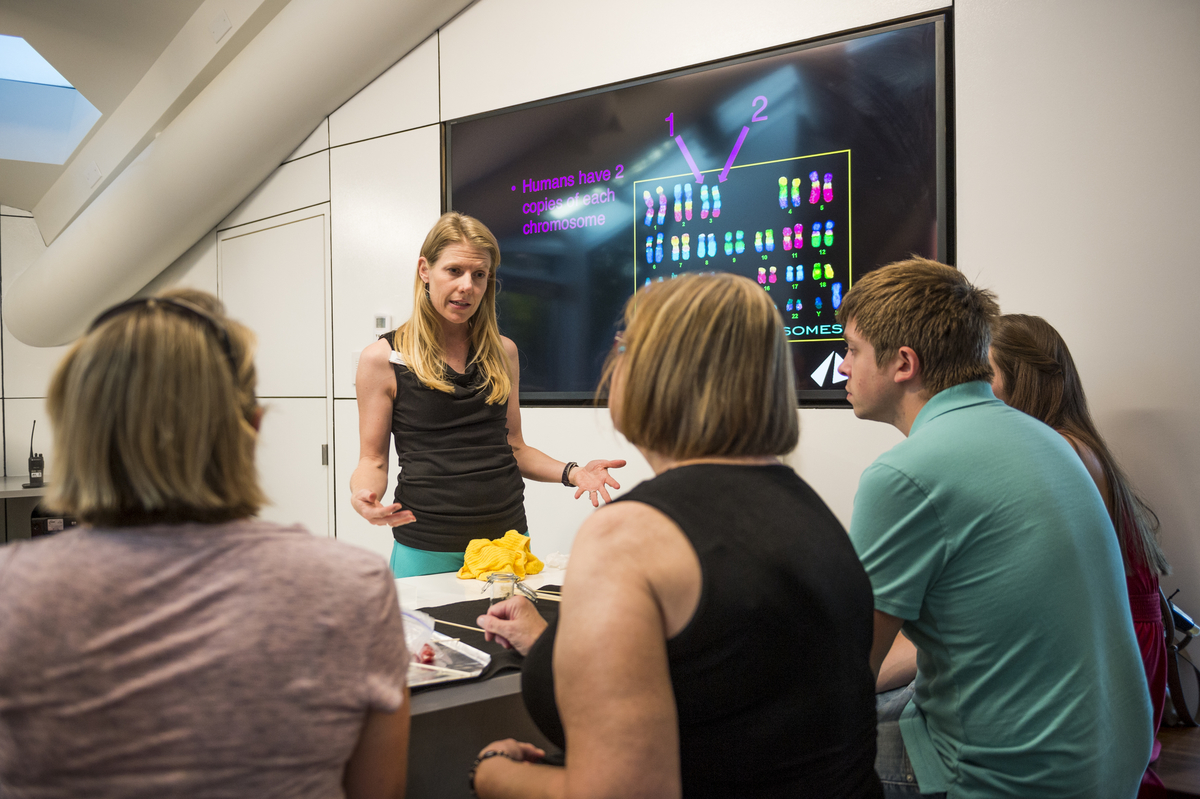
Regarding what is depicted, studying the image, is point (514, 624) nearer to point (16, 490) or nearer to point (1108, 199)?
point (1108, 199)

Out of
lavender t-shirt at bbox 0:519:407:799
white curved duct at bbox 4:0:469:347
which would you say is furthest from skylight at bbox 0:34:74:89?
lavender t-shirt at bbox 0:519:407:799

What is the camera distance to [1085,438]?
1.82 meters

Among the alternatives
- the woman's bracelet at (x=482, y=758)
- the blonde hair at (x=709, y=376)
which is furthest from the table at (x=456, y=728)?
the blonde hair at (x=709, y=376)

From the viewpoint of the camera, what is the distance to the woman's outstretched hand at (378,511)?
5.40 feet

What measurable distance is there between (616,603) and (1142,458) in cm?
195

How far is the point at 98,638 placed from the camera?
715mm

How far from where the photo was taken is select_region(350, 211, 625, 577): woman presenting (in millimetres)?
1991

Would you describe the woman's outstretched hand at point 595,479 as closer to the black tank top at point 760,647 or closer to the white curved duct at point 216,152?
the black tank top at point 760,647

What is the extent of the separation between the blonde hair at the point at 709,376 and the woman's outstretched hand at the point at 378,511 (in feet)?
2.86

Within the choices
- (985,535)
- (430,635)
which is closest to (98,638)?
(430,635)

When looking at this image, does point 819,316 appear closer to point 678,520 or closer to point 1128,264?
point 1128,264

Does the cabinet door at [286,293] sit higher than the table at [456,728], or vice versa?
the cabinet door at [286,293]

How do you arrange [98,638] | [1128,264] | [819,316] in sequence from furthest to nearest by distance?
[819,316]
[1128,264]
[98,638]

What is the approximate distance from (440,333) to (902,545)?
4.46ft
